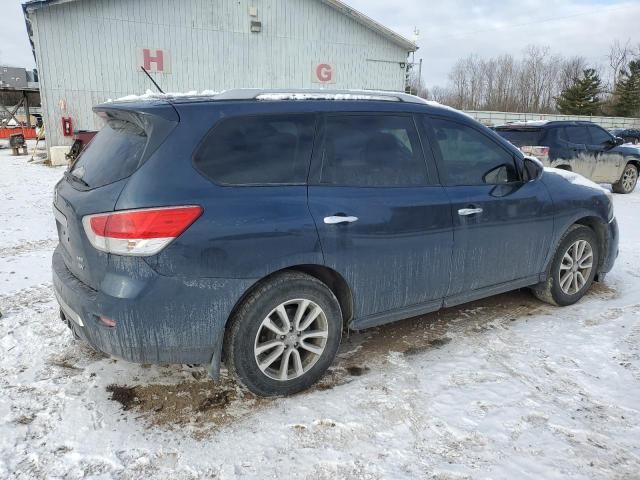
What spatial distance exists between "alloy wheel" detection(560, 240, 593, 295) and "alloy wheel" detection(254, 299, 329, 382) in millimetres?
2555

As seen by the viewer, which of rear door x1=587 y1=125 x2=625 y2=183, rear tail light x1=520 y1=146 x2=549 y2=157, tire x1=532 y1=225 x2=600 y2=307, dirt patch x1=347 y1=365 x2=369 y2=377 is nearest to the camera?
dirt patch x1=347 y1=365 x2=369 y2=377

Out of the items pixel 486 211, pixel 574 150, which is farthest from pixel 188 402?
pixel 574 150

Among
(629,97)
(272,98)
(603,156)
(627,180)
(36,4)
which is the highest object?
(36,4)

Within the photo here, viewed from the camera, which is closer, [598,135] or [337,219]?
[337,219]

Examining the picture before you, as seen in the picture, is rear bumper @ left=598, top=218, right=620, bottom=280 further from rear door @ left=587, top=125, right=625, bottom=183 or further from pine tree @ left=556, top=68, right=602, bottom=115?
pine tree @ left=556, top=68, right=602, bottom=115

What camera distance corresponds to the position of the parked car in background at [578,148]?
36.4ft

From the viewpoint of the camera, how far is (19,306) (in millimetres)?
4340

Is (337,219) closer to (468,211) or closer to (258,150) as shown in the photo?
(258,150)

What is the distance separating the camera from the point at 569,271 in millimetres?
4516

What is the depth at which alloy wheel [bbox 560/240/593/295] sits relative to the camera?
4480mm

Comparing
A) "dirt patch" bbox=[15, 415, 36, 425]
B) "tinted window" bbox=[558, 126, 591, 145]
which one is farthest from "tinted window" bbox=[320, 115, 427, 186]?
"tinted window" bbox=[558, 126, 591, 145]

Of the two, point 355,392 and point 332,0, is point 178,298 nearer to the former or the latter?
point 355,392

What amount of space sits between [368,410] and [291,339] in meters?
0.61

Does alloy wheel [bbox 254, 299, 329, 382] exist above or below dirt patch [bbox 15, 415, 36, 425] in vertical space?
above
